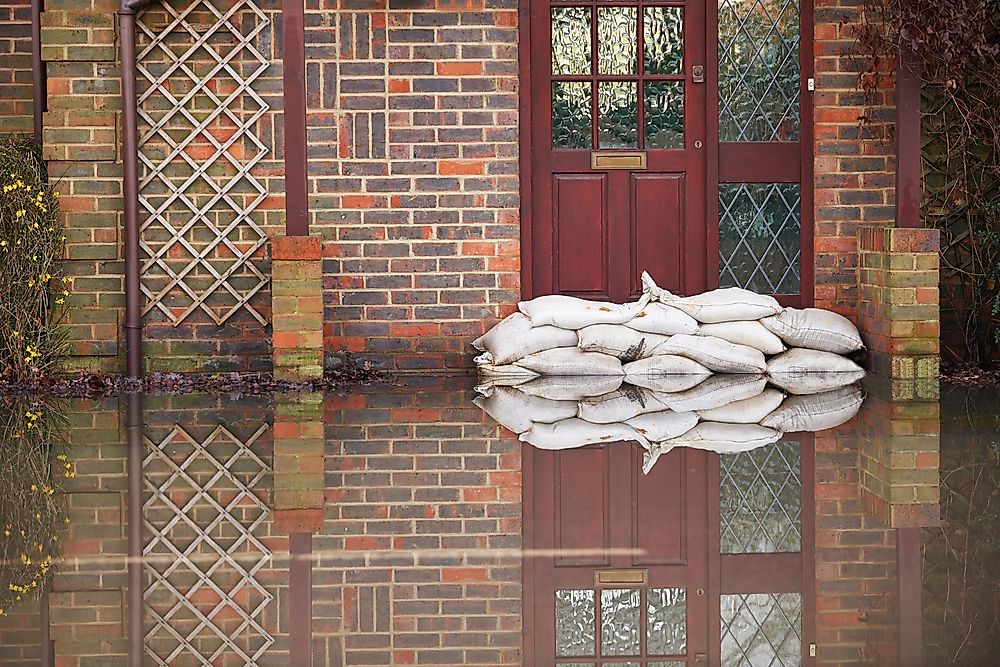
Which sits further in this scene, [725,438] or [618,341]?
[618,341]

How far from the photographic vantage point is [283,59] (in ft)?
25.5

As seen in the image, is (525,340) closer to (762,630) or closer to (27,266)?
(27,266)

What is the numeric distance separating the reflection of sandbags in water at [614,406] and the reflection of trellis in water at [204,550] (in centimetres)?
146

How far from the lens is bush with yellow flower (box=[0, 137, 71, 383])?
25.2 ft

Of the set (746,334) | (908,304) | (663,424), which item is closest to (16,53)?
(746,334)

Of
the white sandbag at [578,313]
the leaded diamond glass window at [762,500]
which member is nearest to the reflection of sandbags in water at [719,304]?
the white sandbag at [578,313]

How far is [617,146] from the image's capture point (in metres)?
8.26

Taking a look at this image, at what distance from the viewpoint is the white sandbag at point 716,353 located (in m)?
7.69

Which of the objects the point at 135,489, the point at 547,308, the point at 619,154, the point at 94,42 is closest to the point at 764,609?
the point at 135,489

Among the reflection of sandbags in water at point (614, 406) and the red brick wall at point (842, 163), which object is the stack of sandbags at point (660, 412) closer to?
the reflection of sandbags in water at point (614, 406)

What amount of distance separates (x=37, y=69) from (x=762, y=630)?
20.6ft

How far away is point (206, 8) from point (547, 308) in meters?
2.40

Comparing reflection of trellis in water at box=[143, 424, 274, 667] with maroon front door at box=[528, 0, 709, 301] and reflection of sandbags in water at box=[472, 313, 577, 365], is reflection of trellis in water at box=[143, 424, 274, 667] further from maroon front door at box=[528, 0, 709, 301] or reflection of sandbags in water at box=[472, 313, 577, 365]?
maroon front door at box=[528, 0, 709, 301]

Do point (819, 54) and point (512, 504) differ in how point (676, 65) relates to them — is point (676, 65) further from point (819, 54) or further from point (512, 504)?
point (512, 504)
